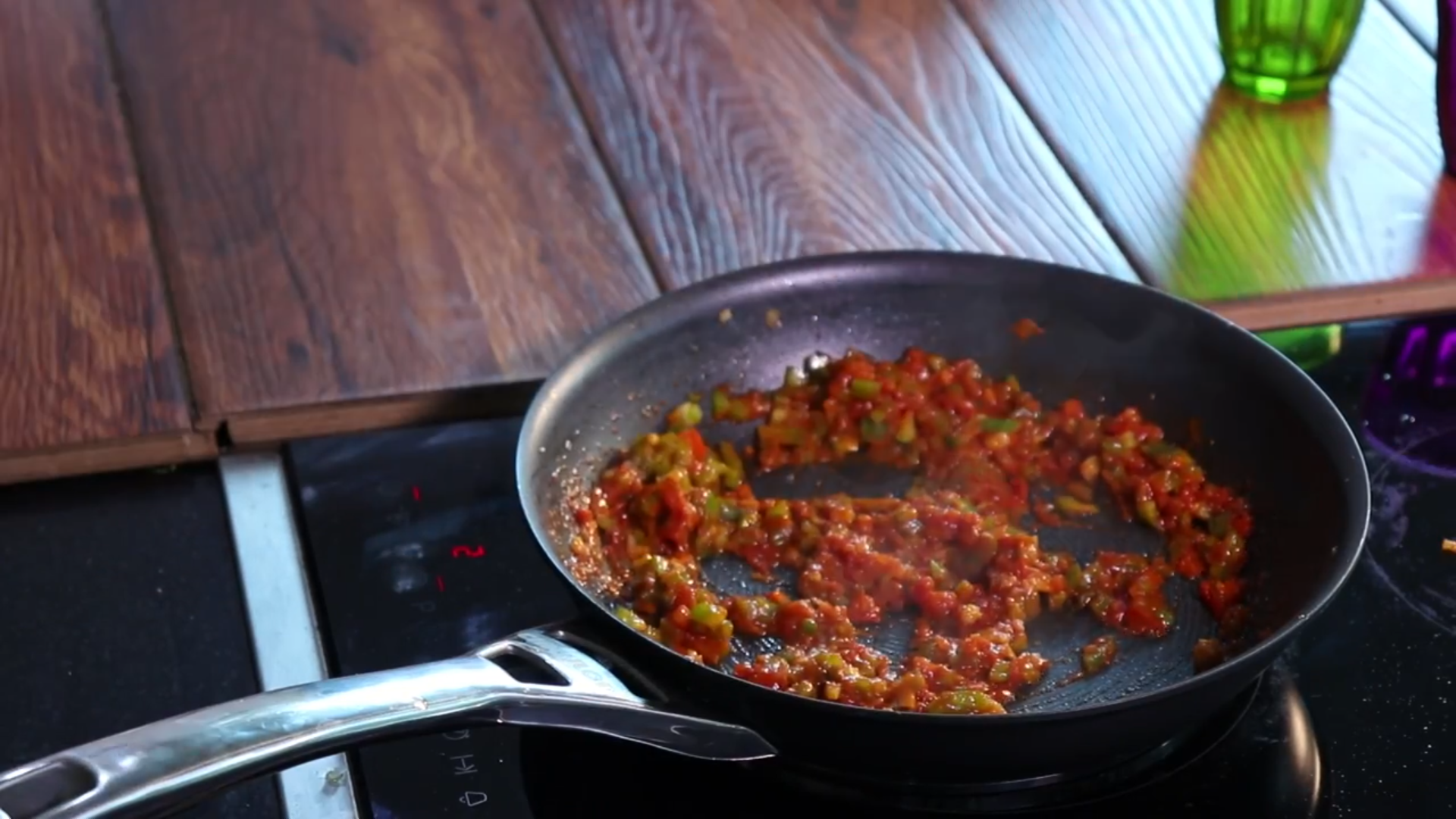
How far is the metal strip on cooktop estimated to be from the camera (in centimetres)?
94

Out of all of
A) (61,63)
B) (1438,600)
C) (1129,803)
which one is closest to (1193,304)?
(1438,600)

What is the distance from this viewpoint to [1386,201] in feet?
4.80

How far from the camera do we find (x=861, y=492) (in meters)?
1.20

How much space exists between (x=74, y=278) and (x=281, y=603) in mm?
425

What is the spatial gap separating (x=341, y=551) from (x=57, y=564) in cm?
19

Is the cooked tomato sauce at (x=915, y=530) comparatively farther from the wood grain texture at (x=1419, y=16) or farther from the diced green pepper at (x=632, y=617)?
the wood grain texture at (x=1419, y=16)

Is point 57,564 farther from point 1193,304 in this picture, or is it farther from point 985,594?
point 1193,304

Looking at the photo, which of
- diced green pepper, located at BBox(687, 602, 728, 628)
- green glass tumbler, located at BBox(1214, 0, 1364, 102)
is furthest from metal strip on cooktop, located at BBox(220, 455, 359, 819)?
green glass tumbler, located at BBox(1214, 0, 1364, 102)

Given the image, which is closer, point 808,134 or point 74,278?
point 74,278

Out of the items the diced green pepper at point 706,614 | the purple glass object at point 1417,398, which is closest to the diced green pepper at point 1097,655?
the diced green pepper at point 706,614

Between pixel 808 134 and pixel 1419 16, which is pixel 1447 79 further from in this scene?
pixel 808 134

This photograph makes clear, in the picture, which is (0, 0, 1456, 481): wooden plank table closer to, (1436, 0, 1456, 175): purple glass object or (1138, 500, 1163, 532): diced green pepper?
(1436, 0, 1456, 175): purple glass object

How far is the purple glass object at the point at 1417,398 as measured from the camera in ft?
4.08

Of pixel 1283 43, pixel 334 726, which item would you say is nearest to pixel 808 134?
pixel 1283 43
